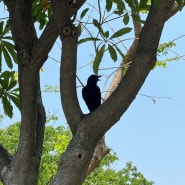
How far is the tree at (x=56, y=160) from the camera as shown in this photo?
520 inches

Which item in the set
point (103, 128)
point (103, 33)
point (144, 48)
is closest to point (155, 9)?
point (144, 48)

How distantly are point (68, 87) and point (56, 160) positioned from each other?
34.8ft

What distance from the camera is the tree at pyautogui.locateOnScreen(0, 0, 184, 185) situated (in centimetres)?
283

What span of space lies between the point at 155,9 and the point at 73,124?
950 mm

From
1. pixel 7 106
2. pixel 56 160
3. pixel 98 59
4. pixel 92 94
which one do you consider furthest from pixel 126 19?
pixel 56 160

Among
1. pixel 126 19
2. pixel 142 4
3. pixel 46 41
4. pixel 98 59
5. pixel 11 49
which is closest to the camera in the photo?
pixel 46 41

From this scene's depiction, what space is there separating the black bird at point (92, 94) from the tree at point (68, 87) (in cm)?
18

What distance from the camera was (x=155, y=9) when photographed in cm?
303

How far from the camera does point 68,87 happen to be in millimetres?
2975

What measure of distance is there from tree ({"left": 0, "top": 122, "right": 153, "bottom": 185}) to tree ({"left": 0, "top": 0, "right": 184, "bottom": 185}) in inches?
387

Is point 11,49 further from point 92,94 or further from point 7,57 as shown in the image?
point 92,94

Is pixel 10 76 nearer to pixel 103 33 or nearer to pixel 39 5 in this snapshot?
pixel 39 5

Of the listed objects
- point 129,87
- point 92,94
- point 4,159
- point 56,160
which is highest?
point 56,160

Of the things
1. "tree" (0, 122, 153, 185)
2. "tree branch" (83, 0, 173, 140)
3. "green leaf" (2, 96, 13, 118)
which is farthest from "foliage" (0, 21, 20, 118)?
"tree" (0, 122, 153, 185)
